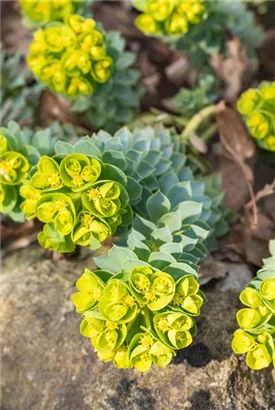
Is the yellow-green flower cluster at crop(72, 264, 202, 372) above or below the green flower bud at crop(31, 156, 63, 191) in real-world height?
below

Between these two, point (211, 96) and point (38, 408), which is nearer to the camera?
point (38, 408)

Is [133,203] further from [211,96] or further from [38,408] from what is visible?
[211,96]

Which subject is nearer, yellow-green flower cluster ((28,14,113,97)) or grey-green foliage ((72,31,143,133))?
yellow-green flower cluster ((28,14,113,97))

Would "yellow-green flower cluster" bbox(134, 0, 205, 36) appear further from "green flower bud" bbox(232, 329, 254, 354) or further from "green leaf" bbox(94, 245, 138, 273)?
"green flower bud" bbox(232, 329, 254, 354)

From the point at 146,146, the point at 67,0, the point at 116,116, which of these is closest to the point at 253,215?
the point at 146,146

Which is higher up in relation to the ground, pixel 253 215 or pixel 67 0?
pixel 67 0

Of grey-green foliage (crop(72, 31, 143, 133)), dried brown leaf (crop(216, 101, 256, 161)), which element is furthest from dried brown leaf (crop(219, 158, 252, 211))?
grey-green foliage (crop(72, 31, 143, 133))
